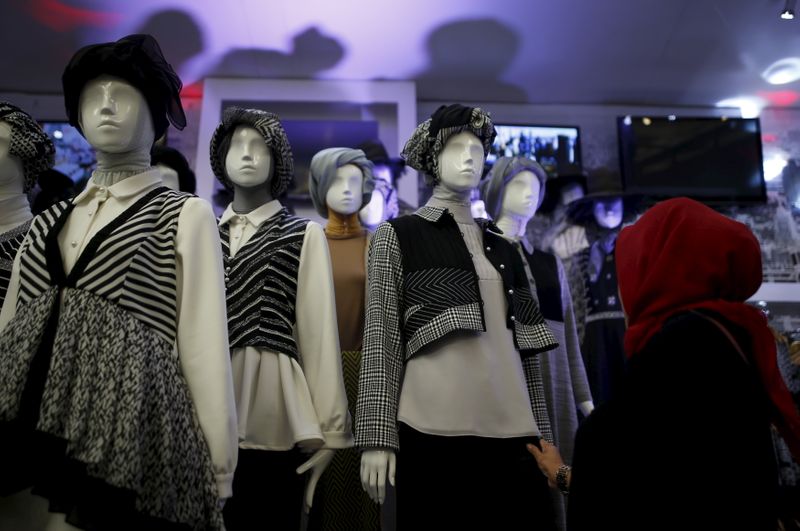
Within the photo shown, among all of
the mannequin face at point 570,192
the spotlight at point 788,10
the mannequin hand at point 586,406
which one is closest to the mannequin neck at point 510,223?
the mannequin hand at point 586,406

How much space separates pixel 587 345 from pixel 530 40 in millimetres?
2324

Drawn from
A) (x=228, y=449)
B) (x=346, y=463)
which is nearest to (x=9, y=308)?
(x=228, y=449)

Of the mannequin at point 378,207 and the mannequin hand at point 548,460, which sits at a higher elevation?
the mannequin at point 378,207

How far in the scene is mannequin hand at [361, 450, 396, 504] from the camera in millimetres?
1840

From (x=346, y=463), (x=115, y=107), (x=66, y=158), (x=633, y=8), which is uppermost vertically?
(x=633, y=8)

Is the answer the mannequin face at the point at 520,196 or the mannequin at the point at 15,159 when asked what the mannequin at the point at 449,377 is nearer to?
the mannequin face at the point at 520,196

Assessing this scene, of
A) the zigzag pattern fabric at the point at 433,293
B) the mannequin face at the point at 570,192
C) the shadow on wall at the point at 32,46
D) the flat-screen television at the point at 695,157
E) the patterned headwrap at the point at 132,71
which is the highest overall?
the shadow on wall at the point at 32,46

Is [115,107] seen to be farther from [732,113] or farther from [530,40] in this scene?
[732,113]

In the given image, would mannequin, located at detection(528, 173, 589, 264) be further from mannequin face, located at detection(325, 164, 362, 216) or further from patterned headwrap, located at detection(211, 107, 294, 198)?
patterned headwrap, located at detection(211, 107, 294, 198)

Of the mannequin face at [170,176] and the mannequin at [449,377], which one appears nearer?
the mannequin at [449,377]

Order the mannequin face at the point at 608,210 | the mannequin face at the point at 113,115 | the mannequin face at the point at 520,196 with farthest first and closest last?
the mannequin face at the point at 608,210, the mannequin face at the point at 520,196, the mannequin face at the point at 113,115

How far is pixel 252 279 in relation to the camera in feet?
6.71

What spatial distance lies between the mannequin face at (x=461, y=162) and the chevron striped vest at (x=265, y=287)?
1.78 feet

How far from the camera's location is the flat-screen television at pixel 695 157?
555 cm
